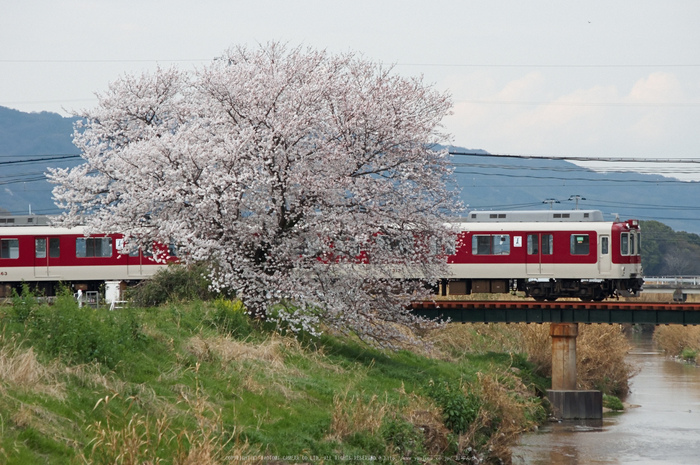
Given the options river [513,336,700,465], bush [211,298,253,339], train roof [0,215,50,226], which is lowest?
river [513,336,700,465]

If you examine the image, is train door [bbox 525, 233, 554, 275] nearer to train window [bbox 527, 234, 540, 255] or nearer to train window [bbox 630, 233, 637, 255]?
train window [bbox 527, 234, 540, 255]

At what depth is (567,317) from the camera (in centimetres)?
3247

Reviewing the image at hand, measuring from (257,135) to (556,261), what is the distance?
16507mm

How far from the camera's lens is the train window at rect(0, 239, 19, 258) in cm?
3778

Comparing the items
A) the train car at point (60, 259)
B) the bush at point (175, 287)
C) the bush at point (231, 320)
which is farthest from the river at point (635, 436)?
the train car at point (60, 259)

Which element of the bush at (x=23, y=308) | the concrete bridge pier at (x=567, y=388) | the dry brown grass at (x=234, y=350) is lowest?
the concrete bridge pier at (x=567, y=388)

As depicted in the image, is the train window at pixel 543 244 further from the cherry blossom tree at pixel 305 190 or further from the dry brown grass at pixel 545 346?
the cherry blossom tree at pixel 305 190

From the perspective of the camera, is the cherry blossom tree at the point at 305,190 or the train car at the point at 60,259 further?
the train car at the point at 60,259

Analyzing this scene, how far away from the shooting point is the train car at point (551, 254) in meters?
35.3

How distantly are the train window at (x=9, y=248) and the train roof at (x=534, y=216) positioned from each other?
748 inches

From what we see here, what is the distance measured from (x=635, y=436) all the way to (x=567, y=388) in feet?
16.4

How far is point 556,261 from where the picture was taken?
35.7 metres

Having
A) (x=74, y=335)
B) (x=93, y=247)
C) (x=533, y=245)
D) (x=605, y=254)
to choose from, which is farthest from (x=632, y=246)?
(x=74, y=335)

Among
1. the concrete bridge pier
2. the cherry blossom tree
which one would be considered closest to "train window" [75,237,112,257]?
the cherry blossom tree
